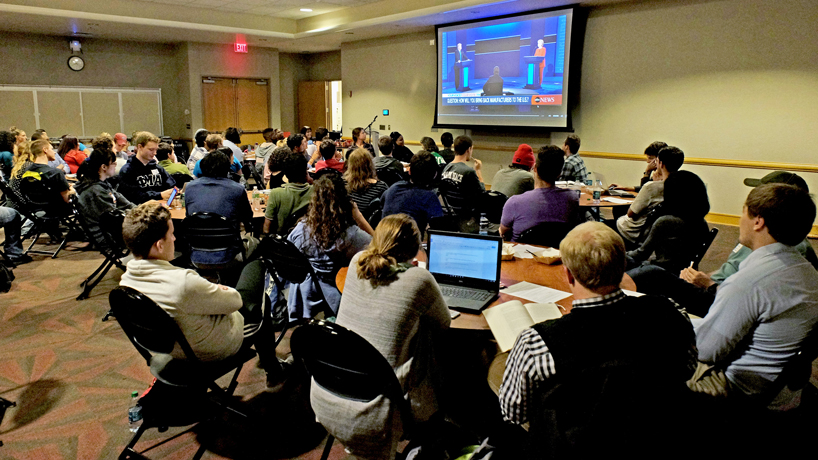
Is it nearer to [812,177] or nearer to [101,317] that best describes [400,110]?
[812,177]

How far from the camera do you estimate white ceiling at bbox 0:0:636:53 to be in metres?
9.14

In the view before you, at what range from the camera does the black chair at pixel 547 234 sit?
3.42 metres

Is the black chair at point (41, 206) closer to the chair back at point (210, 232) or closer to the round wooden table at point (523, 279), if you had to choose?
the chair back at point (210, 232)

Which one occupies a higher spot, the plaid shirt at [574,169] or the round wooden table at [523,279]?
the plaid shirt at [574,169]

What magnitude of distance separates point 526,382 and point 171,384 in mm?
1695

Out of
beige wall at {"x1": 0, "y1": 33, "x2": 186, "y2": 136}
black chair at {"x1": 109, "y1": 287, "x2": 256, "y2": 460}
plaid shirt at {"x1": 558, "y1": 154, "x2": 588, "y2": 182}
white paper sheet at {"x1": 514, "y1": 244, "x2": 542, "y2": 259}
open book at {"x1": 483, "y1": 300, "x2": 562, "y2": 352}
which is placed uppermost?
beige wall at {"x1": 0, "y1": 33, "x2": 186, "y2": 136}

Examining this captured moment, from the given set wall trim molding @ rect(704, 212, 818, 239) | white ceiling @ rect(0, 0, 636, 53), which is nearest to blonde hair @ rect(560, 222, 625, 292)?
wall trim molding @ rect(704, 212, 818, 239)

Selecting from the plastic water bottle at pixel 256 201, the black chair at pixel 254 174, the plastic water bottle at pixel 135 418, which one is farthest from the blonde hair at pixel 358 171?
the black chair at pixel 254 174

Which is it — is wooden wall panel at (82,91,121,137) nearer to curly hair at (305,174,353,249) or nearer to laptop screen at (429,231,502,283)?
curly hair at (305,174,353,249)

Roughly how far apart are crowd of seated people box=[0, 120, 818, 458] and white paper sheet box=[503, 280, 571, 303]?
39cm

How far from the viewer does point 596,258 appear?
1525 millimetres

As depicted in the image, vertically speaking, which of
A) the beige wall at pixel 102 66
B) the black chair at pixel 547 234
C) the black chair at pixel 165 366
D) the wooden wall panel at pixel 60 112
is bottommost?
the black chair at pixel 165 366

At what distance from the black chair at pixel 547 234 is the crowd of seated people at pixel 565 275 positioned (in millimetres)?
134

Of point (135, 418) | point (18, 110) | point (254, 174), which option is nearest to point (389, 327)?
point (135, 418)
